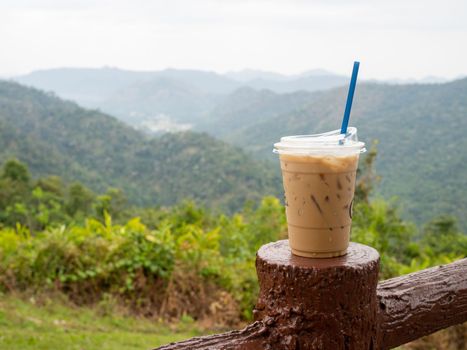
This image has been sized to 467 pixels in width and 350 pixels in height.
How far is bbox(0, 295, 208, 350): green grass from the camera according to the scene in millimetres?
4371

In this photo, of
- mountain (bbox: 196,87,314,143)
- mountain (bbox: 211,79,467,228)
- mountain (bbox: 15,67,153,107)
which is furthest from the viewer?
mountain (bbox: 15,67,153,107)

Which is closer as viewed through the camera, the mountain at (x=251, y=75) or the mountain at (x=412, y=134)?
the mountain at (x=412, y=134)

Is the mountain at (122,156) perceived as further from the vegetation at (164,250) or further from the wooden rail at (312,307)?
the wooden rail at (312,307)

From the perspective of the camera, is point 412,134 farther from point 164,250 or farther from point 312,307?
point 312,307

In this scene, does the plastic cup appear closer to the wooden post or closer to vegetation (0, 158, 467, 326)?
the wooden post

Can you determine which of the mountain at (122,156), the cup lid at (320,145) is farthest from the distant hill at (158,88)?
the cup lid at (320,145)

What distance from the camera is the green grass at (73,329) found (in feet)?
14.3

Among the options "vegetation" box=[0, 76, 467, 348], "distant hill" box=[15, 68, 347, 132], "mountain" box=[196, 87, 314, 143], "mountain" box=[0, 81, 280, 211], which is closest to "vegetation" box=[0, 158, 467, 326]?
"vegetation" box=[0, 76, 467, 348]

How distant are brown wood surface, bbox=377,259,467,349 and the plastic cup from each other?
19 cm

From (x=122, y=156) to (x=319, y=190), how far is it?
42.0 meters

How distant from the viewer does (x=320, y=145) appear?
1074 mm

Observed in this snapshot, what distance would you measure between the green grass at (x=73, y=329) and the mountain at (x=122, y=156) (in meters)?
25.6

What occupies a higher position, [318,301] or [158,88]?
[158,88]

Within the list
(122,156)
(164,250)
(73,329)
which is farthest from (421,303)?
(122,156)
